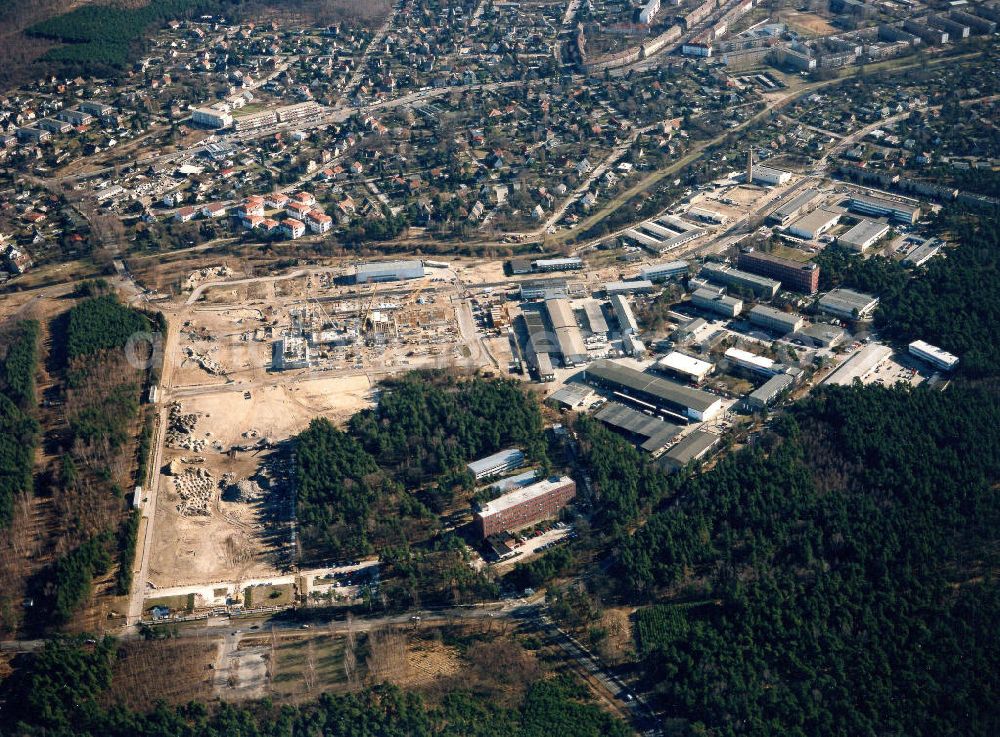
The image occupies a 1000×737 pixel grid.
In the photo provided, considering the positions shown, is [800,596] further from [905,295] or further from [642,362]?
[905,295]

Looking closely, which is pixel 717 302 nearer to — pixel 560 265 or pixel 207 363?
pixel 560 265

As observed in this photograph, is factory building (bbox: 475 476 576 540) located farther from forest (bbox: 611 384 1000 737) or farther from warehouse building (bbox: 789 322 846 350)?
warehouse building (bbox: 789 322 846 350)

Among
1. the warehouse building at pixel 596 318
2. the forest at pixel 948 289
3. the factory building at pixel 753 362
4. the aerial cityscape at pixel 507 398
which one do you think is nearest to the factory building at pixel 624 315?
the aerial cityscape at pixel 507 398

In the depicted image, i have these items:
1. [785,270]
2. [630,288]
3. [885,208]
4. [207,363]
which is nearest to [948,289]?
[785,270]

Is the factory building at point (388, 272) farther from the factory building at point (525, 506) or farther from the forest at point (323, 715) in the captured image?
the forest at point (323, 715)

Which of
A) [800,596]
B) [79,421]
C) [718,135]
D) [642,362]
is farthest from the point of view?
[718,135]

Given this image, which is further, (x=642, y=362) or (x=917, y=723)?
(x=642, y=362)

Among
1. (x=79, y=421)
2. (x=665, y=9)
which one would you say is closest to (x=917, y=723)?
(x=79, y=421)
